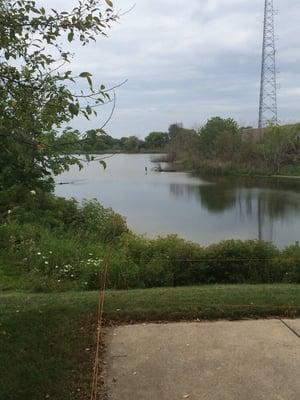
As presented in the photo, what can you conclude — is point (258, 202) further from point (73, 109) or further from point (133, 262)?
point (73, 109)

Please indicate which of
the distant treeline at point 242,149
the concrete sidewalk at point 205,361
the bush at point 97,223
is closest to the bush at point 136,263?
the bush at point 97,223

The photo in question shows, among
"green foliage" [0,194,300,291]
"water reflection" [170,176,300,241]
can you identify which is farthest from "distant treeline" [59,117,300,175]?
"green foliage" [0,194,300,291]

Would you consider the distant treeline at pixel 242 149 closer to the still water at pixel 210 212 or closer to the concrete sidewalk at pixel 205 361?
the still water at pixel 210 212

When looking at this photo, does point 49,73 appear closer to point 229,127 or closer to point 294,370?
point 294,370

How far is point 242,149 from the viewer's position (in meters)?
81.6

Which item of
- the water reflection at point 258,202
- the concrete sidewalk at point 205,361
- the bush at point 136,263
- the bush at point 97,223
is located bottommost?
the water reflection at point 258,202

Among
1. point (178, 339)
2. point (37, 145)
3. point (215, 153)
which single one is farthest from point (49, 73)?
point (215, 153)

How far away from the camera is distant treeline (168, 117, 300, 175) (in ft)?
249

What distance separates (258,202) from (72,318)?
35.5m

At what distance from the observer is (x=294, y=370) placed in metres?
4.39

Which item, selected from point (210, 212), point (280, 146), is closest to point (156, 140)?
point (280, 146)

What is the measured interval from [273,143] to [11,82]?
2921 inches

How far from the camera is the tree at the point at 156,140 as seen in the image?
151875 millimetres

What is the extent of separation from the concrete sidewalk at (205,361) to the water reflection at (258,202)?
18.4 metres
